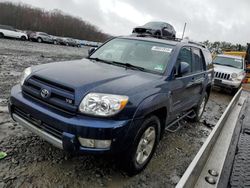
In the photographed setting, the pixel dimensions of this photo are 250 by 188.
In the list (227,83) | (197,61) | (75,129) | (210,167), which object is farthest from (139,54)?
(227,83)

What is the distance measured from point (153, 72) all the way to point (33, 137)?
84.1 inches

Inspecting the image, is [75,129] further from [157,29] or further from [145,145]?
[157,29]

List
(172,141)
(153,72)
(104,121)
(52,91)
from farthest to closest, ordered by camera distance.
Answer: (172,141), (153,72), (52,91), (104,121)

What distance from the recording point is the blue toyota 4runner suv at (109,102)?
7.86ft

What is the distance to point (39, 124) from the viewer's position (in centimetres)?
266

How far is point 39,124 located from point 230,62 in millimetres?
10767

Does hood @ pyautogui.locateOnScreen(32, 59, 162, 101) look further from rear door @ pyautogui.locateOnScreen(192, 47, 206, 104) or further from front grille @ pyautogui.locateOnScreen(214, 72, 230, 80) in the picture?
front grille @ pyautogui.locateOnScreen(214, 72, 230, 80)

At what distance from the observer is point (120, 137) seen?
2.43 metres

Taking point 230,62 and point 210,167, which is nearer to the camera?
point 210,167

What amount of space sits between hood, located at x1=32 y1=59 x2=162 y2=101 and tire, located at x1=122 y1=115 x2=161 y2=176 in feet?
1.63

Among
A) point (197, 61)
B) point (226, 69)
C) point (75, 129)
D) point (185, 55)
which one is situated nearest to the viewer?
point (75, 129)

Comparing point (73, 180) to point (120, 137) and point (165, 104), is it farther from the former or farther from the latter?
point (165, 104)

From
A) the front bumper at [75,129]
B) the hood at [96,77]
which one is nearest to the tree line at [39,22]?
the hood at [96,77]

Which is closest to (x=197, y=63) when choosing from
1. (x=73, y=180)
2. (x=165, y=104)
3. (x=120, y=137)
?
(x=165, y=104)
